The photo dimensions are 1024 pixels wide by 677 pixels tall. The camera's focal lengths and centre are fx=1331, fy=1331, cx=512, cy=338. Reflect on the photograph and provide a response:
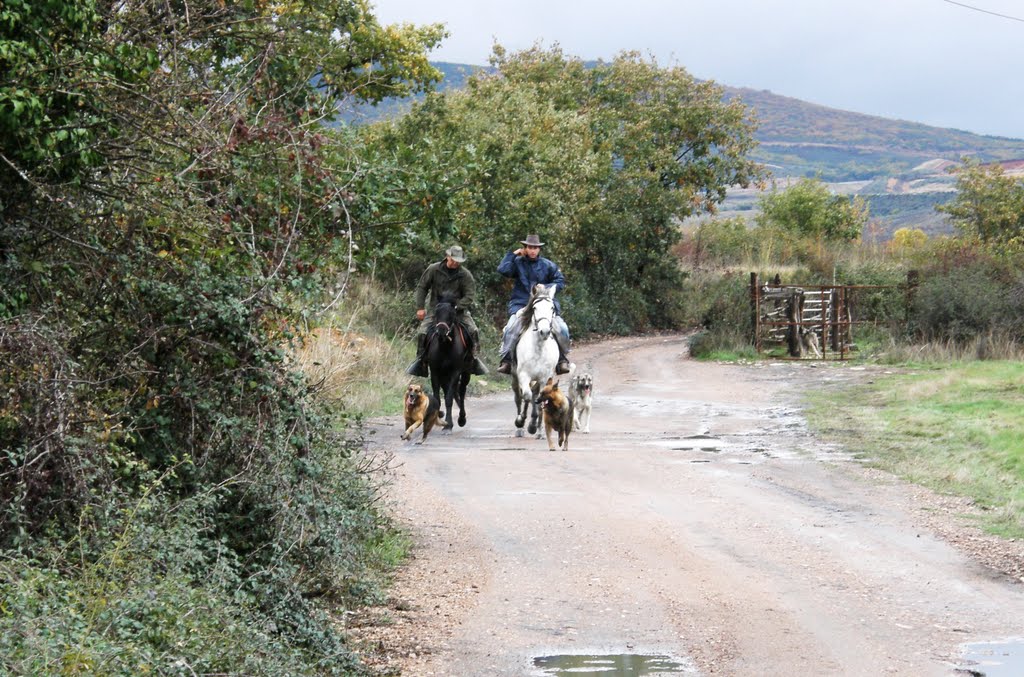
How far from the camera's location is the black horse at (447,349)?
19391 millimetres

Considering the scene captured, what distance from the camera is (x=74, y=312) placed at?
26.5 ft

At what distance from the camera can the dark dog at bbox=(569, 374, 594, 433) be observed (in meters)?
20.4

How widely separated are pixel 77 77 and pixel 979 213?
73589 millimetres

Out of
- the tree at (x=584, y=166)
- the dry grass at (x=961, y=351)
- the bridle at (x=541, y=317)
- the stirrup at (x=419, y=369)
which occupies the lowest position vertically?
the dry grass at (x=961, y=351)

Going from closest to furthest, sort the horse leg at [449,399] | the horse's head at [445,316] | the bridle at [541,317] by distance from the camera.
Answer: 1. the bridle at [541,317]
2. the horse's head at [445,316]
3. the horse leg at [449,399]

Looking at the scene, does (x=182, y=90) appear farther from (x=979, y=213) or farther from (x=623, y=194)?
(x=979, y=213)

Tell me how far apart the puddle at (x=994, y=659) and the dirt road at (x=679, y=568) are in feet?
0.35

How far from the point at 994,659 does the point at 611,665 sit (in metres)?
2.23

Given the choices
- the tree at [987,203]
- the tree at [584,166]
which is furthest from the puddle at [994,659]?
the tree at [987,203]

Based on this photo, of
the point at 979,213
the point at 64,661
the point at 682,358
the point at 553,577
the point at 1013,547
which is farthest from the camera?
the point at 979,213

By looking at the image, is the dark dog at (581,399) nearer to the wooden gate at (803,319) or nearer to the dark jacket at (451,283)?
the dark jacket at (451,283)

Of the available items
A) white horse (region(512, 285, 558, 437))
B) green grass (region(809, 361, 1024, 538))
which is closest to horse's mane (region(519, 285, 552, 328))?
white horse (region(512, 285, 558, 437))

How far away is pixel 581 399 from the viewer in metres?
20.6

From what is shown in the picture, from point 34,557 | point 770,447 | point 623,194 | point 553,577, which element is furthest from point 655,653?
point 623,194
